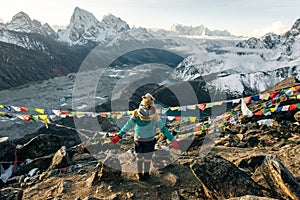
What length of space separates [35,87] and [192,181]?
153m

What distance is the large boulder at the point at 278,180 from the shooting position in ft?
19.4

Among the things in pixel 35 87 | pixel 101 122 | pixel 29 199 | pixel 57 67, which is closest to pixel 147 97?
pixel 29 199

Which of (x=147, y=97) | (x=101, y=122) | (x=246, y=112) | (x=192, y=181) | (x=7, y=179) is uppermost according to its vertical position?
(x=147, y=97)

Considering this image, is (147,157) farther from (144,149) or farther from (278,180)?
(278,180)

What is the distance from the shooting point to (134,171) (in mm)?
8586

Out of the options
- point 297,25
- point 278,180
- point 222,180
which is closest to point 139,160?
point 222,180

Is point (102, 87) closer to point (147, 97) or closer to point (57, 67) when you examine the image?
point (57, 67)

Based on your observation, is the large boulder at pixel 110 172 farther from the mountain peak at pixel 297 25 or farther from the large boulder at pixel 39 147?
the mountain peak at pixel 297 25

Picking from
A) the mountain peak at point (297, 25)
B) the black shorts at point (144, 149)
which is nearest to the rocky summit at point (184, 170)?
the black shorts at point (144, 149)

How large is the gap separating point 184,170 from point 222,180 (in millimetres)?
2275

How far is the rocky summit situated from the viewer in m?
6.46

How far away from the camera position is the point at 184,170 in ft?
28.5

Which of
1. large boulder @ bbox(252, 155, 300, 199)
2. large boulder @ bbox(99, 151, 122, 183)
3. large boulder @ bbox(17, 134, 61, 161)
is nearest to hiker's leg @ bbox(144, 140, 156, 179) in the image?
large boulder @ bbox(99, 151, 122, 183)

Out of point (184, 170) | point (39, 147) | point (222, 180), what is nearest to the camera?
point (222, 180)
